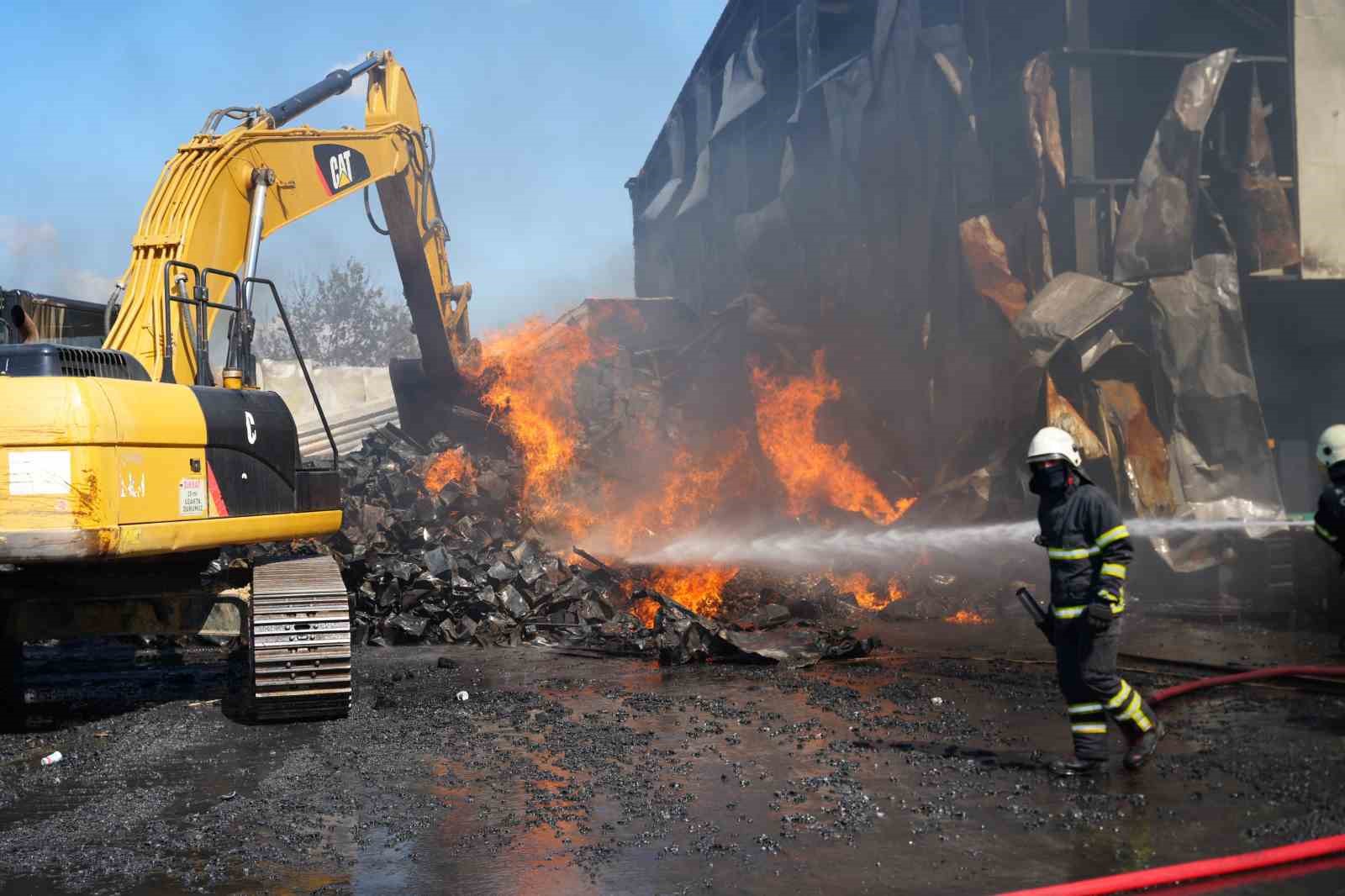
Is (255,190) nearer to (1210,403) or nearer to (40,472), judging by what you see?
(40,472)

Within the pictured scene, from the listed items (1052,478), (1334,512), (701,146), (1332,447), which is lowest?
(1334,512)

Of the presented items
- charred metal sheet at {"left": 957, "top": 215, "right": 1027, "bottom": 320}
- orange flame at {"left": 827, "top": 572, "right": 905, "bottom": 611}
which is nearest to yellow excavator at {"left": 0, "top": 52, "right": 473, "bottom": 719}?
orange flame at {"left": 827, "top": 572, "right": 905, "bottom": 611}

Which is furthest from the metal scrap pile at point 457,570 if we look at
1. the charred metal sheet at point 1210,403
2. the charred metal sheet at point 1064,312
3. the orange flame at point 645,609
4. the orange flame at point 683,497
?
the charred metal sheet at point 1210,403

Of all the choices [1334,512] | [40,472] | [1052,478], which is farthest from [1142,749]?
[40,472]

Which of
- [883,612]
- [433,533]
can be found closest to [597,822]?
[883,612]

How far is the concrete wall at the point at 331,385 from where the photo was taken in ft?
101

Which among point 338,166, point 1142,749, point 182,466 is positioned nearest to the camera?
point 1142,749

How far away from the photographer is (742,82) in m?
25.7

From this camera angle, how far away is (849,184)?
1930 centimetres

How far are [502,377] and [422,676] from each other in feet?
29.4

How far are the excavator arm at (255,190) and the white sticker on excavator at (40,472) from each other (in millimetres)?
1708

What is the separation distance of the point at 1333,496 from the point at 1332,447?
300 millimetres

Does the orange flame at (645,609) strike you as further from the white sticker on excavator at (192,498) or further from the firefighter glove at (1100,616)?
the firefighter glove at (1100,616)

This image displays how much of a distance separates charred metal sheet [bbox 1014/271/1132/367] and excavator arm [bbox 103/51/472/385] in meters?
7.83
